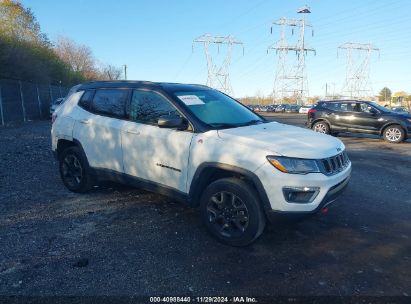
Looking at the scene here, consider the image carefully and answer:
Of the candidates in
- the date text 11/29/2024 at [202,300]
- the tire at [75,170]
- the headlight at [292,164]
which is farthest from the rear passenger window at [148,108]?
the date text 11/29/2024 at [202,300]

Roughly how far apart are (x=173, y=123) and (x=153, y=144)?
0.52 m

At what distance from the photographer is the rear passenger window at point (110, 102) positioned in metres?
4.76

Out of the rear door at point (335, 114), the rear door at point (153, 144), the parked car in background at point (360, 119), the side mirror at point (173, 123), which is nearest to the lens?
the side mirror at point (173, 123)

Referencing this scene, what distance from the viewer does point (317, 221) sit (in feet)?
15.0

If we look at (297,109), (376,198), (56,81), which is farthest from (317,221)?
(297,109)

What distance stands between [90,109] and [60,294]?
3.04 m

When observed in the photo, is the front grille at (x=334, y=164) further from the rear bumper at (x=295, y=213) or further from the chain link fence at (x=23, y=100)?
the chain link fence at (x=23, y=100)

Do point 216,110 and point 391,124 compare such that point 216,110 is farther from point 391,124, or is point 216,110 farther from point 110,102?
point 391,124

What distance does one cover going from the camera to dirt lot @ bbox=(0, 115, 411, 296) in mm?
3018

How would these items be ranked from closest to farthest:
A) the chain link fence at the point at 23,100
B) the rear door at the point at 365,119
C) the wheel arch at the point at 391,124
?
the wheel arch at the point at 391,124
the rear door at the point at 365,119
the chain link fence at the point at 23,100

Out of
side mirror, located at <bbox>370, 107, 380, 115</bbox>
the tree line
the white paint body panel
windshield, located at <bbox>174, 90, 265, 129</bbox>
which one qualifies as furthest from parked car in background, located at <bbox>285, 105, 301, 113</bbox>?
the white paint body panel

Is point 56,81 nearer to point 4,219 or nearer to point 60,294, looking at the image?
point 4,219

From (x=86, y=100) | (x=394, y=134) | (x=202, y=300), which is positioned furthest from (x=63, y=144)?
(x=394, y=134)

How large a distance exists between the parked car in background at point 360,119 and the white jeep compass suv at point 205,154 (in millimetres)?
10283
